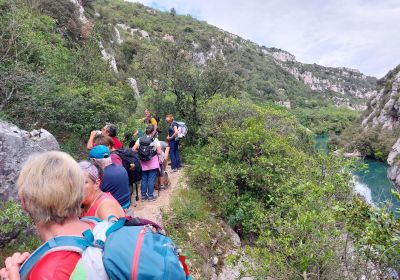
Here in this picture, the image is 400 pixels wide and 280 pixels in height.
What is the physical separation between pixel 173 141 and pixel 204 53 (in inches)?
2827

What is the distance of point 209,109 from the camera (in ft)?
40.9

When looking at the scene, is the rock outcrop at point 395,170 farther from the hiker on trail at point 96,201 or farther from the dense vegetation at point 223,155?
the hiker on trail at point 96,201

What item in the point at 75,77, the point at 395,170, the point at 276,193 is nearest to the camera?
the point at 276,193

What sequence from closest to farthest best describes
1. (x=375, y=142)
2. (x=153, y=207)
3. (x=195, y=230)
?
1. (x=195, y=230)
2. (x=153, y=207)
3. (x=375, y=142)

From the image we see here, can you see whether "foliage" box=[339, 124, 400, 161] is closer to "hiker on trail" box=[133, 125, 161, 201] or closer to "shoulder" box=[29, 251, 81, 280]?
"hiker on trail" box=[133, 125, 161, 201]

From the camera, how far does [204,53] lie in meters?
78.8

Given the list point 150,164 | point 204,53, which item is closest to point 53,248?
point 150,164

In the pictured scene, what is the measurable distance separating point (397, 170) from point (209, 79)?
35237 millimetres

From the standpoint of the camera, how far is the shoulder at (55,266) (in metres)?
1.49

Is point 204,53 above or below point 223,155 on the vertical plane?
above

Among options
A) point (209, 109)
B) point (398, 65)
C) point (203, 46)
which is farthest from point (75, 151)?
point (398, 65)

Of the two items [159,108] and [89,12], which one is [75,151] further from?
[89,12]

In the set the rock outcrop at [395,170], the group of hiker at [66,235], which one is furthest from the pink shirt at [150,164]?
the rock outcrop at [395,170]

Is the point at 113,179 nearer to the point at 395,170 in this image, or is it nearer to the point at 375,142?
the point at 395,170
